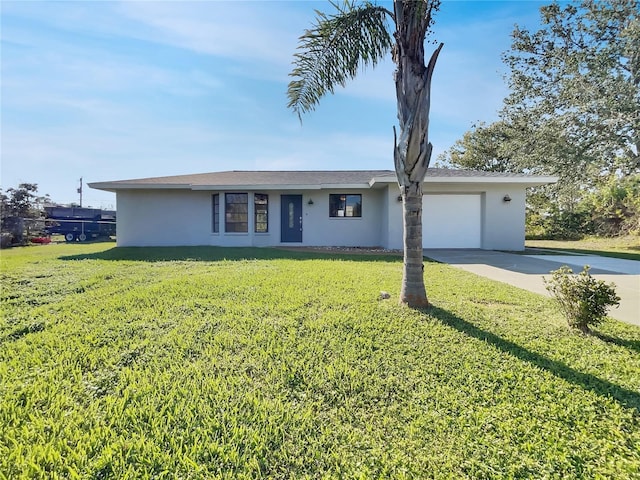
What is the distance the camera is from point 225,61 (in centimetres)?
959

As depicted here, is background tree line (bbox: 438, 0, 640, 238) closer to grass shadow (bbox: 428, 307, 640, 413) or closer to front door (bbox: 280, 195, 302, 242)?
front door (bbox: 280, 195, 302, 242)

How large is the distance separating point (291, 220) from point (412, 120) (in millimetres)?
10423

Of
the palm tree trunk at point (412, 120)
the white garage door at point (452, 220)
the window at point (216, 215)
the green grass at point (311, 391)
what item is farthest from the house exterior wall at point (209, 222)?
the palm tree trunk at point (412, 120)

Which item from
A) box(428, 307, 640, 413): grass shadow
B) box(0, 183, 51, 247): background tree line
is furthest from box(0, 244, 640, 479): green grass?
box(0, 183, 51, 247): background tree line

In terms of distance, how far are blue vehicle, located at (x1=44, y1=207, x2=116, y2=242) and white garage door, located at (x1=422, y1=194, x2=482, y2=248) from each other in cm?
2162

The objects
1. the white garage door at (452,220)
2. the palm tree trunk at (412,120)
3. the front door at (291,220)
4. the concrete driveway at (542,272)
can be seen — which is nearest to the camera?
the palm tree trunk at (412,120)

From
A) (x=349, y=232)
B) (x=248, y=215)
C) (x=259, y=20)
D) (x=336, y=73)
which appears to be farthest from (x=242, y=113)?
(x=336, y=73)

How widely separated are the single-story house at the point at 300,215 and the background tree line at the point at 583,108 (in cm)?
753

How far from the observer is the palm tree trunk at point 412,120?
14.1 feet

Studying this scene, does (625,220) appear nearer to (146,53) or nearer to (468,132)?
(468,132)

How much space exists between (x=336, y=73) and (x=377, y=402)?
16.8ft

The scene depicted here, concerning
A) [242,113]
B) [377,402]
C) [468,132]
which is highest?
[468,132]

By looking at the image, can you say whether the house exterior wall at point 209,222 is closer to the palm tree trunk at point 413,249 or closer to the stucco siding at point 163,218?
the stucco siding at point 163,218

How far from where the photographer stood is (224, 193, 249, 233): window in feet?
45.5
